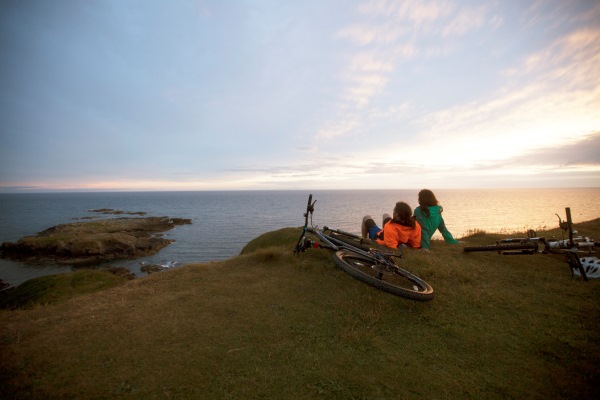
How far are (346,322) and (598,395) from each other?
3843 mm

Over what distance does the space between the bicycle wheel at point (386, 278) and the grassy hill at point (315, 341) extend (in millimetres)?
500

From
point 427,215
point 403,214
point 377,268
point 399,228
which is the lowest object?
point 377,268

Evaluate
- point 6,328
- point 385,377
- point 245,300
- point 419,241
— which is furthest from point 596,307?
point 6,328

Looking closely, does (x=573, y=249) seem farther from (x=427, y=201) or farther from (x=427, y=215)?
(x=427, y=201)

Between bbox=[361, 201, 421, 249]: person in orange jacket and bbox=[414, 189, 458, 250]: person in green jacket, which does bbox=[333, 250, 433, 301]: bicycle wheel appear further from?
bbox=[414, 189, 458, 250]: person in green jacket

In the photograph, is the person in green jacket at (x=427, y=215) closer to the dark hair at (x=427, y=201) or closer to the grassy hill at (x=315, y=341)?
the dark hair at (x=427, y=201)

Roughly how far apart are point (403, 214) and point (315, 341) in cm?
514

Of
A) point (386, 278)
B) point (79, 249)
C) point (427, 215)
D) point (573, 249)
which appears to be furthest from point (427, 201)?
point (79, 249)

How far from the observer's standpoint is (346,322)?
18.6ft

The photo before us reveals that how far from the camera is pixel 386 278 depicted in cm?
787

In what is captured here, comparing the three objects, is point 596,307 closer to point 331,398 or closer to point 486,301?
point 486,301

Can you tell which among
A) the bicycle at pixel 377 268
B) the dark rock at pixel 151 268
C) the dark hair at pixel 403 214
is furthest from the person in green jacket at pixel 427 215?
the dark rock at pixel 151 268

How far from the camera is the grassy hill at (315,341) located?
3.91 m

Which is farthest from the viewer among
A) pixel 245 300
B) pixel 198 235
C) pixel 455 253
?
pixel 198 235
